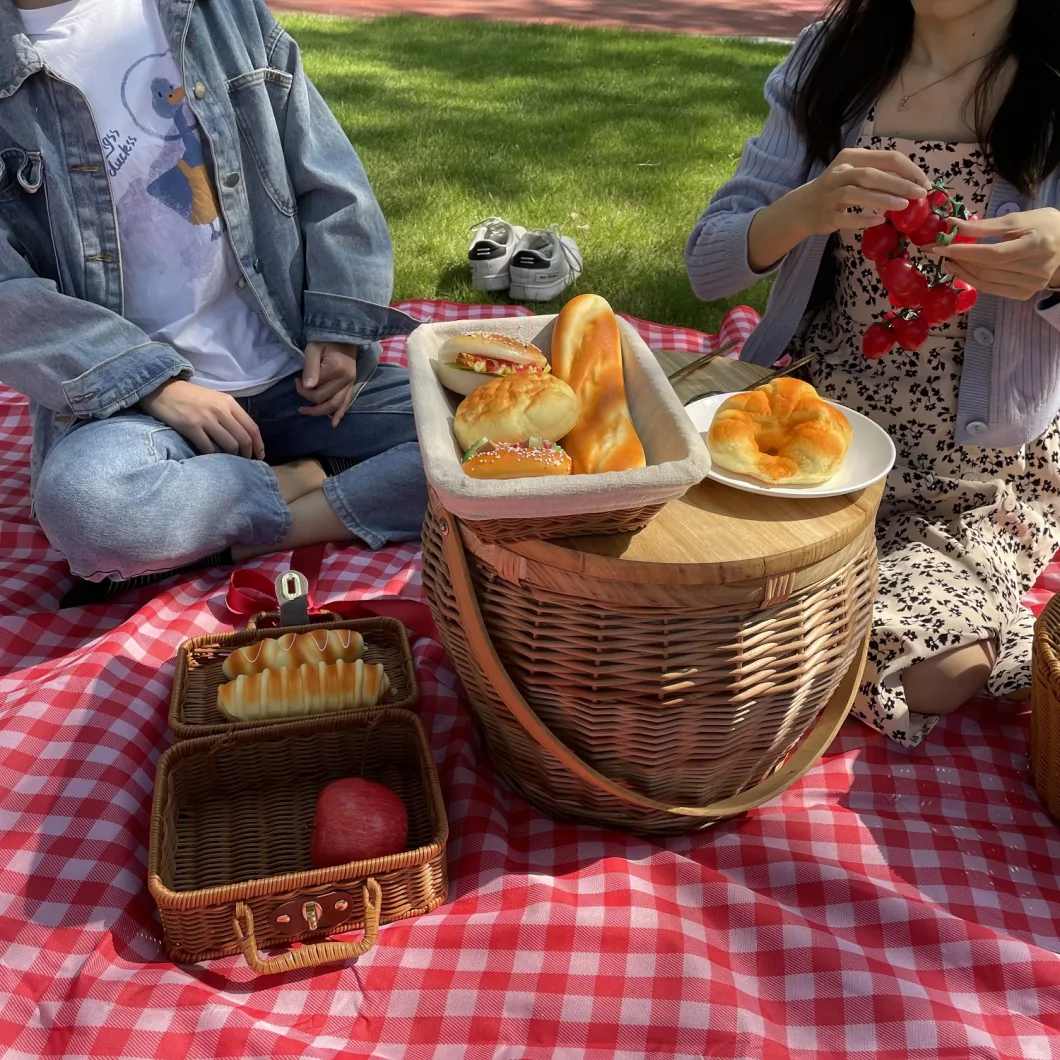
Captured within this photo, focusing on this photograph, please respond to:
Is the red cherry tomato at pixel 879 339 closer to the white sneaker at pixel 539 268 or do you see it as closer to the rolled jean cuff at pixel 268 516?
the rolled jean cuff at pixel 268 516

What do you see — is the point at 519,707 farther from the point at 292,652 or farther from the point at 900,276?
the point at 900,276

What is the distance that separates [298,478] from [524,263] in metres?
1.36

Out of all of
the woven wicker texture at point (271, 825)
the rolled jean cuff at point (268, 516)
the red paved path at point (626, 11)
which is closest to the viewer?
the woven wicker texture at point (271, 825)

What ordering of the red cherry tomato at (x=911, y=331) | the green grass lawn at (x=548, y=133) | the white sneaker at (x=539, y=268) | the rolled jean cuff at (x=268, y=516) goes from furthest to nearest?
the green grass lawn at (x=548, y=133)
the white sneaker at (x=539, y=268)
the rolled jean cuff at (x=268, y=516)
the red cherry tomato at (x=911, y=331)

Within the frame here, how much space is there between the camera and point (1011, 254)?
1568mm

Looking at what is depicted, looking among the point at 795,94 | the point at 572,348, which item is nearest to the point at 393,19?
the point at 795,94

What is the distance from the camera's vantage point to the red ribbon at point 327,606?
1.96 metres

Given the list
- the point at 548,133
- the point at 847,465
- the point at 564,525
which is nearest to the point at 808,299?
the point at 847,465

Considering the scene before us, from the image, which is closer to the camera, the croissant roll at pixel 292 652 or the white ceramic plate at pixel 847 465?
the white ceramic plate at pixel 847 465

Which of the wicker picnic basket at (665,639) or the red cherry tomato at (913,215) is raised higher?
the red cherry tomato at (913,215)

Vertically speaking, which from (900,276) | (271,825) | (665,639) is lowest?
(271,825)

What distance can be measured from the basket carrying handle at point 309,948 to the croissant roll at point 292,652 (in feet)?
1.41

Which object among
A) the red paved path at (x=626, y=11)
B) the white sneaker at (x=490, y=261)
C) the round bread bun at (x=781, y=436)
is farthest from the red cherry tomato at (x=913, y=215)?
the red paved path at (x=626, y=11)

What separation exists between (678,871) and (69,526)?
1199 mm
